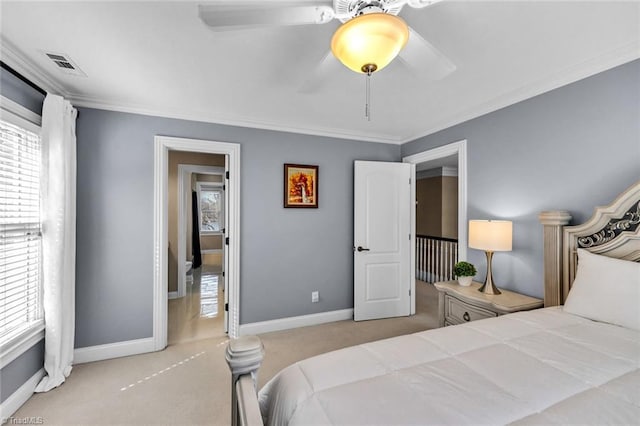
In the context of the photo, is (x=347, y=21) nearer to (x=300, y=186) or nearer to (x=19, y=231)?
(x=300, y=186)

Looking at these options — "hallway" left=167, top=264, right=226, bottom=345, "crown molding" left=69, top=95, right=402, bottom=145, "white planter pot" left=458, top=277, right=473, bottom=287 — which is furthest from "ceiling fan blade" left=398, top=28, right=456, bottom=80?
"hallway" left=167, top=264, right=226, bottom=345

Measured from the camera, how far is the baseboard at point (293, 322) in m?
3.17

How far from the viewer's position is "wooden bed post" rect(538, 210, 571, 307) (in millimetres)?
2033

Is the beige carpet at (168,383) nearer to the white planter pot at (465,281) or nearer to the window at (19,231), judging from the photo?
the window at (19,231)

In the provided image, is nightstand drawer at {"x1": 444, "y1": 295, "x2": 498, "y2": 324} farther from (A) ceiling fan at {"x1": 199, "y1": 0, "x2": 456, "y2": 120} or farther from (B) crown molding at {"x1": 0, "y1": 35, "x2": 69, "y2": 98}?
(B) crown molding at {"x1": 0, "y1": 35, "x2": 69, "y2": 98}

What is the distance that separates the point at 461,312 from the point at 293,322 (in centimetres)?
185

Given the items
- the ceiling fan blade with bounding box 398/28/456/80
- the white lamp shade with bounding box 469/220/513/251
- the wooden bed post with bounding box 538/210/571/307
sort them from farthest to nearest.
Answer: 1. the white lamp shade with bounding box 469/220/513/251
2. the wooden bed post with bounding box 538/210/571/307
3. the ceiling fan blade with bounding box 398/28/456/80

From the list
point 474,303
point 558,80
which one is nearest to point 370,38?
point 558,80

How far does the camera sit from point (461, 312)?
8.05ft

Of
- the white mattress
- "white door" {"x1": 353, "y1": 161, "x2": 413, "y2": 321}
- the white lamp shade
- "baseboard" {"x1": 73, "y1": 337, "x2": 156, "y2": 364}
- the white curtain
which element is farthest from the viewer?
"white door" {"x1": 353, "y1": 161, "x2": 413, "y2": 321}

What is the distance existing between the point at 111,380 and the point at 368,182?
3209mm

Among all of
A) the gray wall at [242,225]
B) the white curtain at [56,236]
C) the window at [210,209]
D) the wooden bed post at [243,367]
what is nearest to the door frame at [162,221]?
the gray wall at [242,225]

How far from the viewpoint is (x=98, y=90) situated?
7.84 feet

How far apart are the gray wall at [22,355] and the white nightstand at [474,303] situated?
10.9 ft
